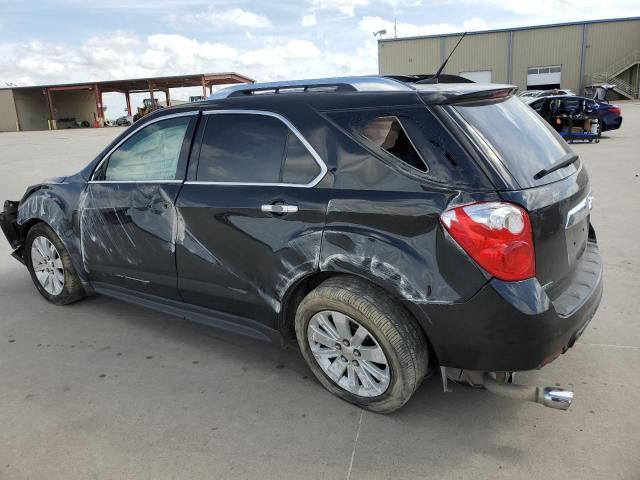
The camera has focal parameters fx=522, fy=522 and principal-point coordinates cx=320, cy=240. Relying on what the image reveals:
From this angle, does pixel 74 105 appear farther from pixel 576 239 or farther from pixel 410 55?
pixel 576 239

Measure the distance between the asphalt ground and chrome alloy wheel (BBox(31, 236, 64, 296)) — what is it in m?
0.47

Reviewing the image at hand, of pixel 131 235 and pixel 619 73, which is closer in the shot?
pixel 131 235

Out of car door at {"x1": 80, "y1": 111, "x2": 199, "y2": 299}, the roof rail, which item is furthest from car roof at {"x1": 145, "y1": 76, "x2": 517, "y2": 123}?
car door at {"x1": 80, "y1": 111, "x2": 199, "y2": 299}

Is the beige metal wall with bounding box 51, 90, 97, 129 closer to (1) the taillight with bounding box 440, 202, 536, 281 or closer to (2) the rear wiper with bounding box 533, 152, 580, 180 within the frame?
(2) the rear wiper with bounding box 533, 152, 580, 180

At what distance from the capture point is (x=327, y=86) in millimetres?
2986

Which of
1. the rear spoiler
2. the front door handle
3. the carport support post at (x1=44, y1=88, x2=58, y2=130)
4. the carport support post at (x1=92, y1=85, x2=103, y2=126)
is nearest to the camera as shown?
the rear spoiler

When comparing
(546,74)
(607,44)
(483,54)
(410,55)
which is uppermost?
(410,55)

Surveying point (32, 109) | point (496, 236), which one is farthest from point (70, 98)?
point (496, 236)

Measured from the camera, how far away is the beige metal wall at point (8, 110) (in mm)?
55188

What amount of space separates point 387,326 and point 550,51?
52.6 meters

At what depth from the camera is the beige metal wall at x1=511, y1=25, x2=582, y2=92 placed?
4712 centimetres

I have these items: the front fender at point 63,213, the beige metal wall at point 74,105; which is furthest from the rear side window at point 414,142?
the beige metal wall at point 74,105

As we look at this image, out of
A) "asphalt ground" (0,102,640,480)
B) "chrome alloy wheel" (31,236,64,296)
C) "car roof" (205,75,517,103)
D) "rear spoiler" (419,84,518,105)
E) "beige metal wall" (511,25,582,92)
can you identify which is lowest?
"asphalt ground" (0,102,640,480)

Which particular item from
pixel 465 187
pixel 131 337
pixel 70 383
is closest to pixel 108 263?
pixel 131 337
